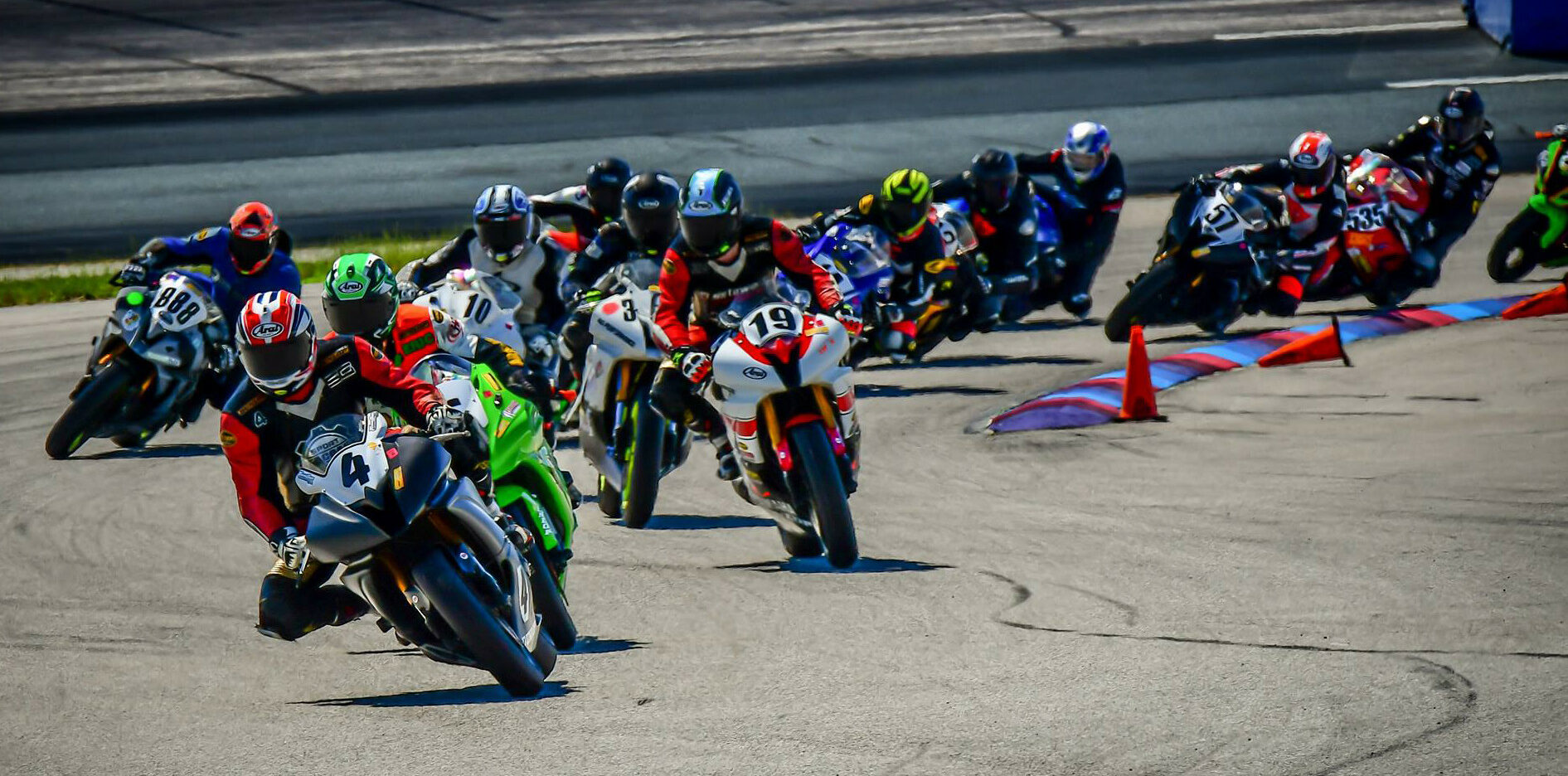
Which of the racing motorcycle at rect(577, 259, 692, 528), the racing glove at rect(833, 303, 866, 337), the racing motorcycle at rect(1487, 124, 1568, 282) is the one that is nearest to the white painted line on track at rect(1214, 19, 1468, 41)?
the racing motorcycle at rect(1487, 124, 1568, 282)

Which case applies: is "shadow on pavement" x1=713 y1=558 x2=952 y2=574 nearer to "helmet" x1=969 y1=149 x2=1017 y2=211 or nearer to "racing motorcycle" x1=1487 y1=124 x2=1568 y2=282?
"helmet" x1=969 y1=149 x2=1017 y2=211

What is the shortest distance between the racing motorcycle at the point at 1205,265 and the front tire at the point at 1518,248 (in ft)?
8.91

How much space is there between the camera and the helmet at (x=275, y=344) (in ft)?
26.0

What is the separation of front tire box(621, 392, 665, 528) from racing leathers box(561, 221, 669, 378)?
1234 mm

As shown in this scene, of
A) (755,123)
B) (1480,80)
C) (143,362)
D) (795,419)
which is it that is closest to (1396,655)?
(795,419)

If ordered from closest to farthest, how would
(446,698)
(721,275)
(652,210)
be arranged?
(446,698)
(721,275)
(652,210)

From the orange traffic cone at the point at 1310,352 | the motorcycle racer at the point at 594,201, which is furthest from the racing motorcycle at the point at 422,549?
the orange traffic cone at the point at 1310,352

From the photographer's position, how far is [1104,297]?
18.0 metres

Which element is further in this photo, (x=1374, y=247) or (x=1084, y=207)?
(x=1084, y=207)

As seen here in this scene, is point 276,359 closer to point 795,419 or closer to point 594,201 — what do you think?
point 795,419

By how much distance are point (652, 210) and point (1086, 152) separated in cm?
577

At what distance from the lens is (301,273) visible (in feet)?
66.3

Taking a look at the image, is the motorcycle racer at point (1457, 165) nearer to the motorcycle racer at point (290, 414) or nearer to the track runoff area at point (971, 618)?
the track runoff area at point (971, 618)

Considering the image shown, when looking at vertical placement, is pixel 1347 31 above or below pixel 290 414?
below
